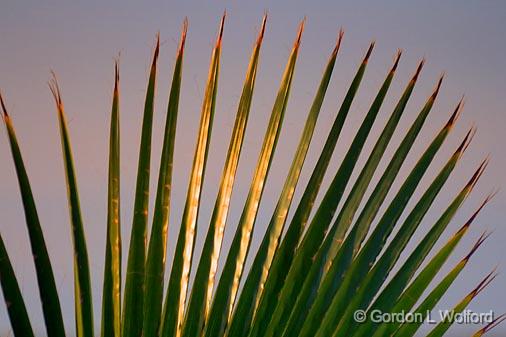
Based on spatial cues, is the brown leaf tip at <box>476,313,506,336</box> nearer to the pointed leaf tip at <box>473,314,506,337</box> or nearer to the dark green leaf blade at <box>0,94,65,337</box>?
the pointed leaf tip at <box>473,314,506,337</box>

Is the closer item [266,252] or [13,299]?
[13,299]

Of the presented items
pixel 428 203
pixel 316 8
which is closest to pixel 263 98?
pixel 316 8

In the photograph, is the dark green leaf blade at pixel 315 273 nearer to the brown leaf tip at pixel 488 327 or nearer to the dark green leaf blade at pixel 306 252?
the dark green leaf blade at pixel 306 252

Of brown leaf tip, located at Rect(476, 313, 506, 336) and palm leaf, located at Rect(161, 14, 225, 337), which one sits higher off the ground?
palm leaf, located at Rect(161, 14, 225, 337)

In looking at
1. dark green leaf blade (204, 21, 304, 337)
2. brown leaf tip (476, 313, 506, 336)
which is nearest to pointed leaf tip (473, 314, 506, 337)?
brown leaf tip (476, 313, 506, 336)

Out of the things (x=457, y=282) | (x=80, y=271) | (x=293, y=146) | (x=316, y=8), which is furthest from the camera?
(x=457, y=282)

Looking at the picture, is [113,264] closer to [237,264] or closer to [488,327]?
[237,264]

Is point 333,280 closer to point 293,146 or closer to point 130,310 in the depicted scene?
point 130,310

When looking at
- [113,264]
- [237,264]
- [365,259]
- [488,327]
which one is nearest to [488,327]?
[488,327]

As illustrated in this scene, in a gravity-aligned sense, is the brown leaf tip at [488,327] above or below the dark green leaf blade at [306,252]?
below

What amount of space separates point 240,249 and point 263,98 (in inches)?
70.4

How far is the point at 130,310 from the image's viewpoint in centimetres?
71

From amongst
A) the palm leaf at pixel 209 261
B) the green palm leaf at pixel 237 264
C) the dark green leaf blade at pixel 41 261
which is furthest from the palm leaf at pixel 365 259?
the dark green leaf blade at pixel 41 261

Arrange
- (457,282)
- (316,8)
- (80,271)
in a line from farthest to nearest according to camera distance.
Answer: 1. (457,282)
2. (316,8)
3. (80,271)
